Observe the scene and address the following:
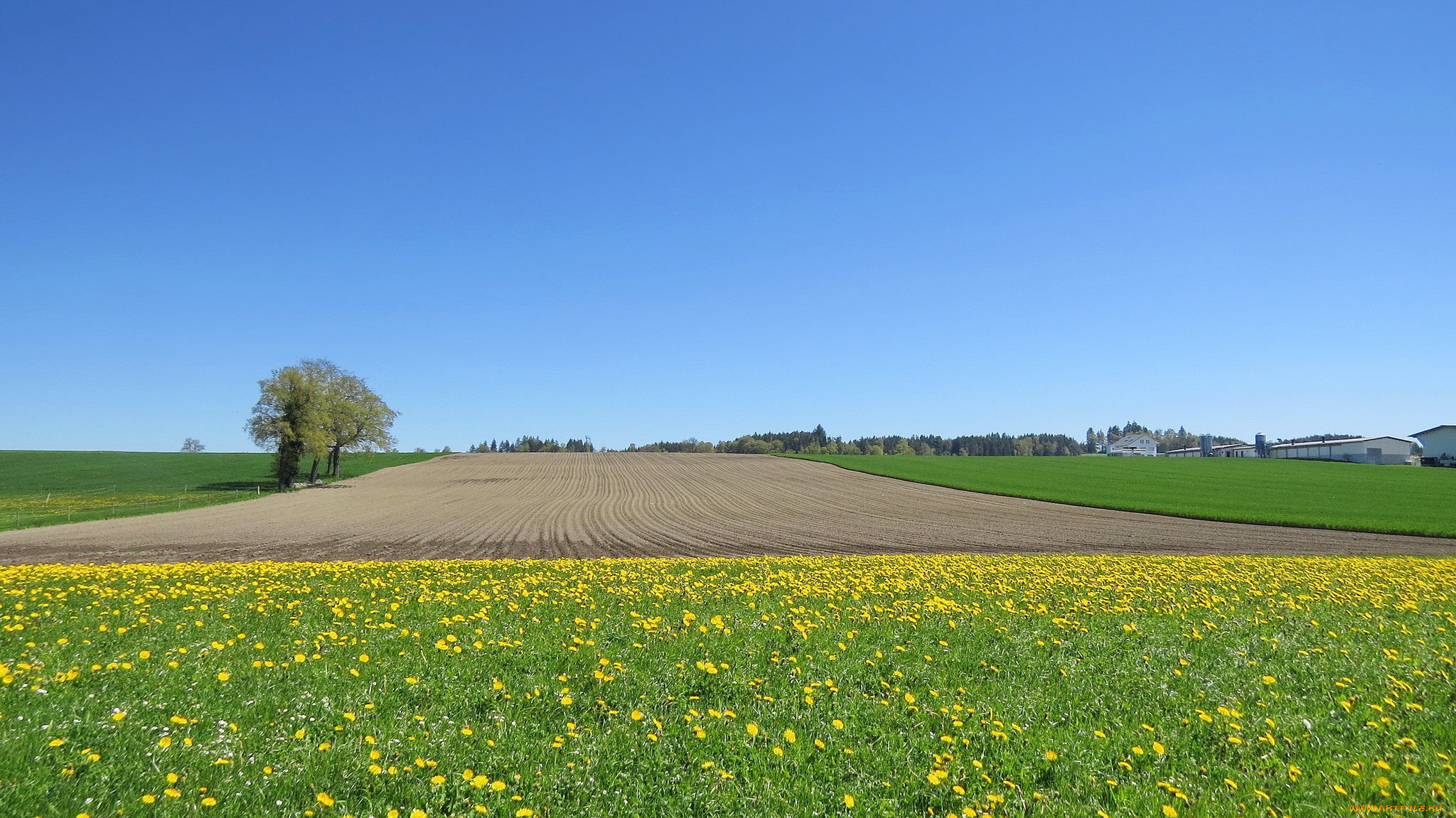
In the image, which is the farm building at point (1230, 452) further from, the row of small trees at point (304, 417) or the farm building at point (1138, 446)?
the row of small trees at point (304, 417)

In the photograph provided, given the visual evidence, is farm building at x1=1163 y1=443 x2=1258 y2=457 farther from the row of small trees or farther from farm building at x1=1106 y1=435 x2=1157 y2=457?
the row of small trees

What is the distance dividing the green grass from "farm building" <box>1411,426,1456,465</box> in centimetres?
2465

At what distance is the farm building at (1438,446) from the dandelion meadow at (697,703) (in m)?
137

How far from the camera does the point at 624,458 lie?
11238 centimetres

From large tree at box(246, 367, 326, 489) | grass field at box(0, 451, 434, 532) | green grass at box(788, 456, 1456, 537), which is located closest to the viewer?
green grass at box(788, 456, 1456, 537)

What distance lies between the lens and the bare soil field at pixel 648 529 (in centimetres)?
2859

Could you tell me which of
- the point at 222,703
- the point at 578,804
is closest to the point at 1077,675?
the point at 578,804

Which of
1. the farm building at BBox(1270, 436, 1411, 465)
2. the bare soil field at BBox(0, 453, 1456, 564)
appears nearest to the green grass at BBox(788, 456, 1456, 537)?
the bare soil field at BBox(0, 453, 1456, 564)

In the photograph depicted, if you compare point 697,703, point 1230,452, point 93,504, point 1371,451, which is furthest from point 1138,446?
point 93,504

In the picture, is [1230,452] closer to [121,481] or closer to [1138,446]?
[1138,446]

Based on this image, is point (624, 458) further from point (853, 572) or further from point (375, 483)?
point (853, 572)

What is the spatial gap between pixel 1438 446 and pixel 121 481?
188 meters

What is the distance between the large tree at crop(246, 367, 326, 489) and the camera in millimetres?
65250

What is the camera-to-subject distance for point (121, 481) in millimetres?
70062
